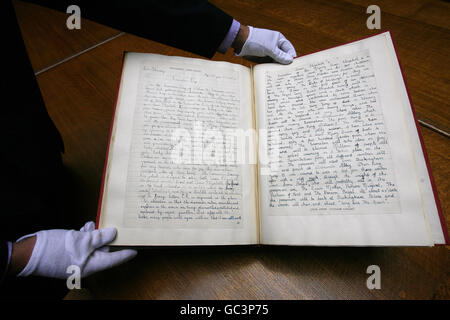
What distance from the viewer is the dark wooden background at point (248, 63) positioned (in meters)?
0.46

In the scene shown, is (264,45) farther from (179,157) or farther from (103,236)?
(103,236)

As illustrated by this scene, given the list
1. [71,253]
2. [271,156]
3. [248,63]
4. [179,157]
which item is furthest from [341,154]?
[71,253]

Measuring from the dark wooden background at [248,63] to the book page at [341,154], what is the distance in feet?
0.28

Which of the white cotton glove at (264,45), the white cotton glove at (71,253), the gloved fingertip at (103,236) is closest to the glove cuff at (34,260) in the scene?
the white cotton glove at (71,253)

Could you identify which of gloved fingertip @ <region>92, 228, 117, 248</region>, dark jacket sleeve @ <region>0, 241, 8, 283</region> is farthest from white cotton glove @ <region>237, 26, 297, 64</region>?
dark jacket sleeve @ <region>0, 241, 8, 283</region>

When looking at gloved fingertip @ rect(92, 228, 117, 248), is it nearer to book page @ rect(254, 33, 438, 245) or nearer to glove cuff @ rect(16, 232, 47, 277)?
glove cuff @ rect(16, 232, 47, 277)

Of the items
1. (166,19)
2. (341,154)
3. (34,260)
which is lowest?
(34,260)

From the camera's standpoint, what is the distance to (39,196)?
477 mm

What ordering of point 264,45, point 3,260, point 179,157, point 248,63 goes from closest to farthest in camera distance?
point 3,260 → point 179,157 → point 264,45 → point 248,63

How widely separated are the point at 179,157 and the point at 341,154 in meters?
0.32

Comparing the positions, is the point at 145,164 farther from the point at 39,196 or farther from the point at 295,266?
the point at 295,266

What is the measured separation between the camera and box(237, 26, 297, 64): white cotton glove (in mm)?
614

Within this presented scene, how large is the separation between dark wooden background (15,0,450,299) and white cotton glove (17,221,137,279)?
1.5 inches

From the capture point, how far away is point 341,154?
1.54 feet
